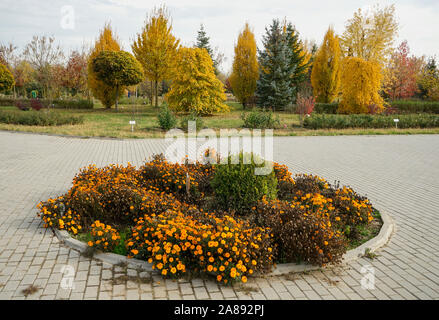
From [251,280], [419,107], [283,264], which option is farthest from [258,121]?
[419,107]

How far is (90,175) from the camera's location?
650 cm

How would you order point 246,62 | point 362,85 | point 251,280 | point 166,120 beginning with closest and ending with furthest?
point 251,280, point 166,120, point 362,85, point 246,62

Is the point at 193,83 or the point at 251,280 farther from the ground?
the point at 193,83

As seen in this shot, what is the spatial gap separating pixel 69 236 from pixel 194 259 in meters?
1.99

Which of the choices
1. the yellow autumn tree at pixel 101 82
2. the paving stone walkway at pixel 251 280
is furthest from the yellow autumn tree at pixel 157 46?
the paving stone walkway at pixel 251 280

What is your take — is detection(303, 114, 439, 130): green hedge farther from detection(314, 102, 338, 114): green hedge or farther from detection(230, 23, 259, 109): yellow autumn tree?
detection(230, 23, 259, 109): yellow autumn tree

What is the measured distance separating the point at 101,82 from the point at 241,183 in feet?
83.8

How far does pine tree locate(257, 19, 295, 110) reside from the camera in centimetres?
2769

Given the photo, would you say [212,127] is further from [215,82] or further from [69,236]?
[69,236]

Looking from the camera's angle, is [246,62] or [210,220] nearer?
[210,220]

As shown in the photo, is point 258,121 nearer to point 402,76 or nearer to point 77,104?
point 77,104

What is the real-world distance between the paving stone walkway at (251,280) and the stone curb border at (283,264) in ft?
0.30

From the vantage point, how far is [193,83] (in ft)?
70.6
